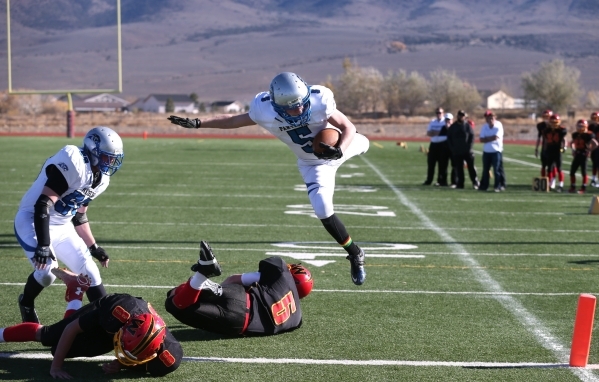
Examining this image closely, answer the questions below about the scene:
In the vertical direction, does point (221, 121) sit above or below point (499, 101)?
above

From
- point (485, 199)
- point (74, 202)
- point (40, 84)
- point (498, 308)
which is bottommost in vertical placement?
point (40, 84)

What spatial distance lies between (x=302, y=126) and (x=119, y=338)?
2542 millimetres

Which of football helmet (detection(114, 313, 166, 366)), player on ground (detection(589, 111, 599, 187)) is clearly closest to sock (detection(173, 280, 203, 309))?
football helmet (detection(114, 313, 166, 366))

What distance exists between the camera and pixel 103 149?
611cm

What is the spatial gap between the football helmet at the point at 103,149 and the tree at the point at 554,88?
3595 inches

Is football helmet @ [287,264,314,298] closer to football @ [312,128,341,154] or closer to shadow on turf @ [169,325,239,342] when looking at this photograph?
shadow on turf @ [169,325,239,342]

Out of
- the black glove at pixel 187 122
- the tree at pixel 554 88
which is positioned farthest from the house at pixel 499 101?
the black glove at pixel 187 122

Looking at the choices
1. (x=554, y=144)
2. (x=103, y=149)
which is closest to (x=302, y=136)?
(x=103, y=149)

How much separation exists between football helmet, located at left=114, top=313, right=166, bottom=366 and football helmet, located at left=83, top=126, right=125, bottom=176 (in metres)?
1.29

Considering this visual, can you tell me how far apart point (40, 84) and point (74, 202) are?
131111 mm

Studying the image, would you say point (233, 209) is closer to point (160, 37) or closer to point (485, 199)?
point (485, 199)

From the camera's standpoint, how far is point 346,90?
108500mm

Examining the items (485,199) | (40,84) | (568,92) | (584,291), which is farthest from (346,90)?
(584,291)

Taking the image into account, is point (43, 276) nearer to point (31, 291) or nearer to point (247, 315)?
point (31, 291)
